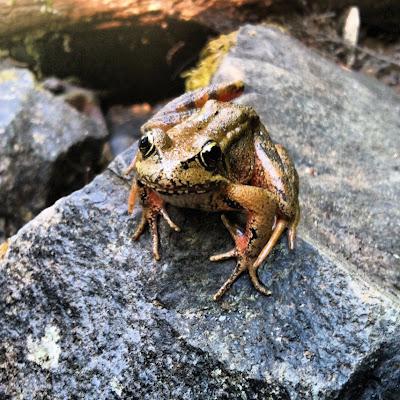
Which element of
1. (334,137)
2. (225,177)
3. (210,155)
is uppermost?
(210,155)

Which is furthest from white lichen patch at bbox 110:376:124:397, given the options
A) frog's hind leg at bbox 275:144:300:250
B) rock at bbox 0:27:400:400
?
frog's hind leg at bbox 275:144:300:250

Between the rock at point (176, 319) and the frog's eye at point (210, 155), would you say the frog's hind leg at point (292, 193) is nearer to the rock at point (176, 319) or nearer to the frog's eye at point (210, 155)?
the rock at point (176, 319)

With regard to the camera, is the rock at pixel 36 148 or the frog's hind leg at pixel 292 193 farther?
the rock at pixel 36 148

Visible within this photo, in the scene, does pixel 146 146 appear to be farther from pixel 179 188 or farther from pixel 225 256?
pixel 225 256

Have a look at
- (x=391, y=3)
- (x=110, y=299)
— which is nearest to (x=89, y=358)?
(x=110, y=299)

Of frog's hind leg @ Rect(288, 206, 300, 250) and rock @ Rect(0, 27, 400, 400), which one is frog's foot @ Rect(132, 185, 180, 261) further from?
frog's hind leg @ Rect(288, 206, 300, 250)

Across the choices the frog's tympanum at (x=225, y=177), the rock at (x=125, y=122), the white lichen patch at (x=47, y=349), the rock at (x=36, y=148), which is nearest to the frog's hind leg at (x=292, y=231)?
the frog's tympanum at (x=225, y=177)

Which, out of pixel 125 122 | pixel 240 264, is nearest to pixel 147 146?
pixel 240 264

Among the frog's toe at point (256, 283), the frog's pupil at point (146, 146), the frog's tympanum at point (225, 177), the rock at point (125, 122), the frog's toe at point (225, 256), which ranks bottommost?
the rock at point (125, 122)
